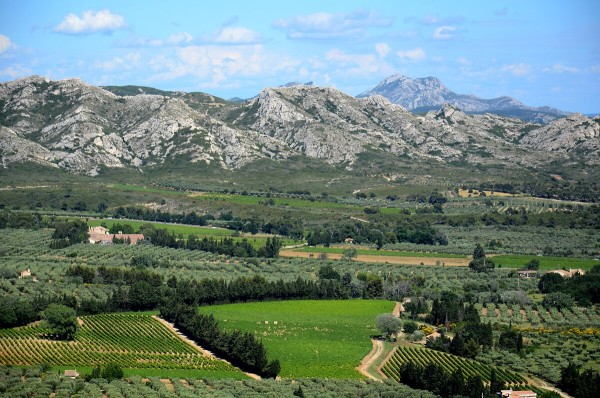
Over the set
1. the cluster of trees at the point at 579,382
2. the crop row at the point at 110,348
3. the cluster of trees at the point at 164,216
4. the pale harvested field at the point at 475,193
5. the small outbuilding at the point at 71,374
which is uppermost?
the pale harvested field at the point at 475,193

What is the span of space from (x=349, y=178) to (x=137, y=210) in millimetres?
53893

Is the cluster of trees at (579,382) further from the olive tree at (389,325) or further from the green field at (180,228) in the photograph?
the green field at (180,228)

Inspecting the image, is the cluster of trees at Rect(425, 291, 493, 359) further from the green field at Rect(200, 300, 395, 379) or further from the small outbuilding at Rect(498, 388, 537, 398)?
the small outbuilding at Rect(498, 388, 537, 398)

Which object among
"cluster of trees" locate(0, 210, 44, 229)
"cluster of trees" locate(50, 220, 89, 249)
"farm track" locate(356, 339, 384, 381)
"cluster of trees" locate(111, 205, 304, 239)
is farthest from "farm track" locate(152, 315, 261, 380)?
"cluster of trees" locate(111, 205, 304, 239)

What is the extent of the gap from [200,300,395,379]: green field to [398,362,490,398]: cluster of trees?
4.36 m

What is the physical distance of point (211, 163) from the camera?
642ft

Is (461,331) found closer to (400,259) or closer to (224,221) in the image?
(400,259)

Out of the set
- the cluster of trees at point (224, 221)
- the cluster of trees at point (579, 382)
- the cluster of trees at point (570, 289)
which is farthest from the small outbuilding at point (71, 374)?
the cluster of trees at point (224, 221)

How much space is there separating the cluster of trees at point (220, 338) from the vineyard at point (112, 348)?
4.04 feet

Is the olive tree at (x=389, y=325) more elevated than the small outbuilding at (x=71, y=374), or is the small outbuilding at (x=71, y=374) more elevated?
the olive tree at (x=389, y=325)

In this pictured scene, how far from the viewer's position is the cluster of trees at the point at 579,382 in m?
61.6

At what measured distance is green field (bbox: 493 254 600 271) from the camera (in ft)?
374

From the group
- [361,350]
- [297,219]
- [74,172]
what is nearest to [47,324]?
[361,350]

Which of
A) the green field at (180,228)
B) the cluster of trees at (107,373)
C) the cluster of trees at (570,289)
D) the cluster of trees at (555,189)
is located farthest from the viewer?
the cluster of trees at (555,189)
